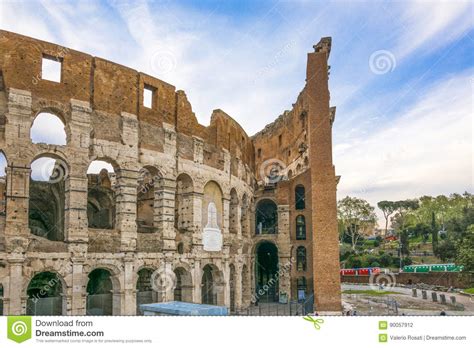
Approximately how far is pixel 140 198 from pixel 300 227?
12634 mm

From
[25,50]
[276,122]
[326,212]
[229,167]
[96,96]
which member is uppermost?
[276,122]

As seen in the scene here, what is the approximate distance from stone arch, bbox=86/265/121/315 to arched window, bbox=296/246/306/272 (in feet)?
48.3

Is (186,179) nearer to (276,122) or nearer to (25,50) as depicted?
(25,50)

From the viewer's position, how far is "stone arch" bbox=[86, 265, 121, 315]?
18.6 m

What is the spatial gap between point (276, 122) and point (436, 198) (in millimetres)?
39316

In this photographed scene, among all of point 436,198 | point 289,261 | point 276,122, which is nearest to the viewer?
point 289,261

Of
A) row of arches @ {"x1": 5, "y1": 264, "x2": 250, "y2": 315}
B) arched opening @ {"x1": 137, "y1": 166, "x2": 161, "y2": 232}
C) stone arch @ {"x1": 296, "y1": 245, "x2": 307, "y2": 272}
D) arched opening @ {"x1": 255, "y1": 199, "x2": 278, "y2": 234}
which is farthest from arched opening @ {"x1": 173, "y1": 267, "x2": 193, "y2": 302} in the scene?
arched opening @ {"x1": 255, "y1": 199, "x2": 278, "y2": 234}

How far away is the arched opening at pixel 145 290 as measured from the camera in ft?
68.7

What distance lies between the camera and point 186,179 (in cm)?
2289

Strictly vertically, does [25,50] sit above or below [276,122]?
below

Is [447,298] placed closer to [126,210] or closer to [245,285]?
[245,285]

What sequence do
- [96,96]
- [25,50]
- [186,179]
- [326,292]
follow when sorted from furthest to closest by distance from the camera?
[326,292] → [186,179] → [96,96] → [25,50]

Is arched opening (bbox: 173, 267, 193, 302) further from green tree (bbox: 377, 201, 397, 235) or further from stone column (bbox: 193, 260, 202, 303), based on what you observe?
green tree (bbox: 377, 201, 397, 235)
